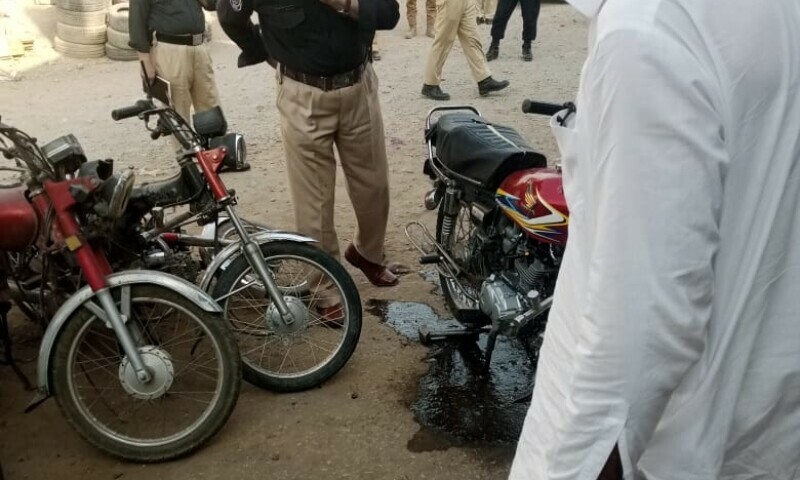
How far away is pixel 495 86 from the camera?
27.4ft

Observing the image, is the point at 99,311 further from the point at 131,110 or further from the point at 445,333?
the point at 445,333

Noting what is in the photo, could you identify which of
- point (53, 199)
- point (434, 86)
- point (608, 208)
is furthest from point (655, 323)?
point (434, 86)

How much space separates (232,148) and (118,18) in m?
8.38

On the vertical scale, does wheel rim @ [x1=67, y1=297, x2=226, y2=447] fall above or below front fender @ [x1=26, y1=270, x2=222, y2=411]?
below

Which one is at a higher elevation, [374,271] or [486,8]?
[374,271]

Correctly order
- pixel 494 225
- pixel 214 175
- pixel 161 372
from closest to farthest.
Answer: pixel 161 372, pixel 214 175, pixel 494 225

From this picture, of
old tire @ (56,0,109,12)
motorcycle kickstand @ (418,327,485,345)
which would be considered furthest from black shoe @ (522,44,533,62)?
motorcycle kickstand @ (418,327,485,345)

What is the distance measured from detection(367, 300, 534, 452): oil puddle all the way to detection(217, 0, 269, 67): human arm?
1.61 metres

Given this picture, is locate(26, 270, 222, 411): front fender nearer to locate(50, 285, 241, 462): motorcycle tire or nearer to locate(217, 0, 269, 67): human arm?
locate(50, 285, 241, 462): motorcycle tire

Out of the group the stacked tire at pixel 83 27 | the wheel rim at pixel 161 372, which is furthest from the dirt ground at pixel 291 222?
the stacked tire at pixel 83 27

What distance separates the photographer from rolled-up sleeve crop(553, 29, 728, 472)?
0.92 meters

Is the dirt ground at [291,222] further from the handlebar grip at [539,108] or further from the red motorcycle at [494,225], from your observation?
the handlebar grip at [539,108]

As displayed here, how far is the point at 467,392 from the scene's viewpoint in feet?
11.6

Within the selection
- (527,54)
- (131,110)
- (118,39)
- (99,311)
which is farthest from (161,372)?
(118,39)
